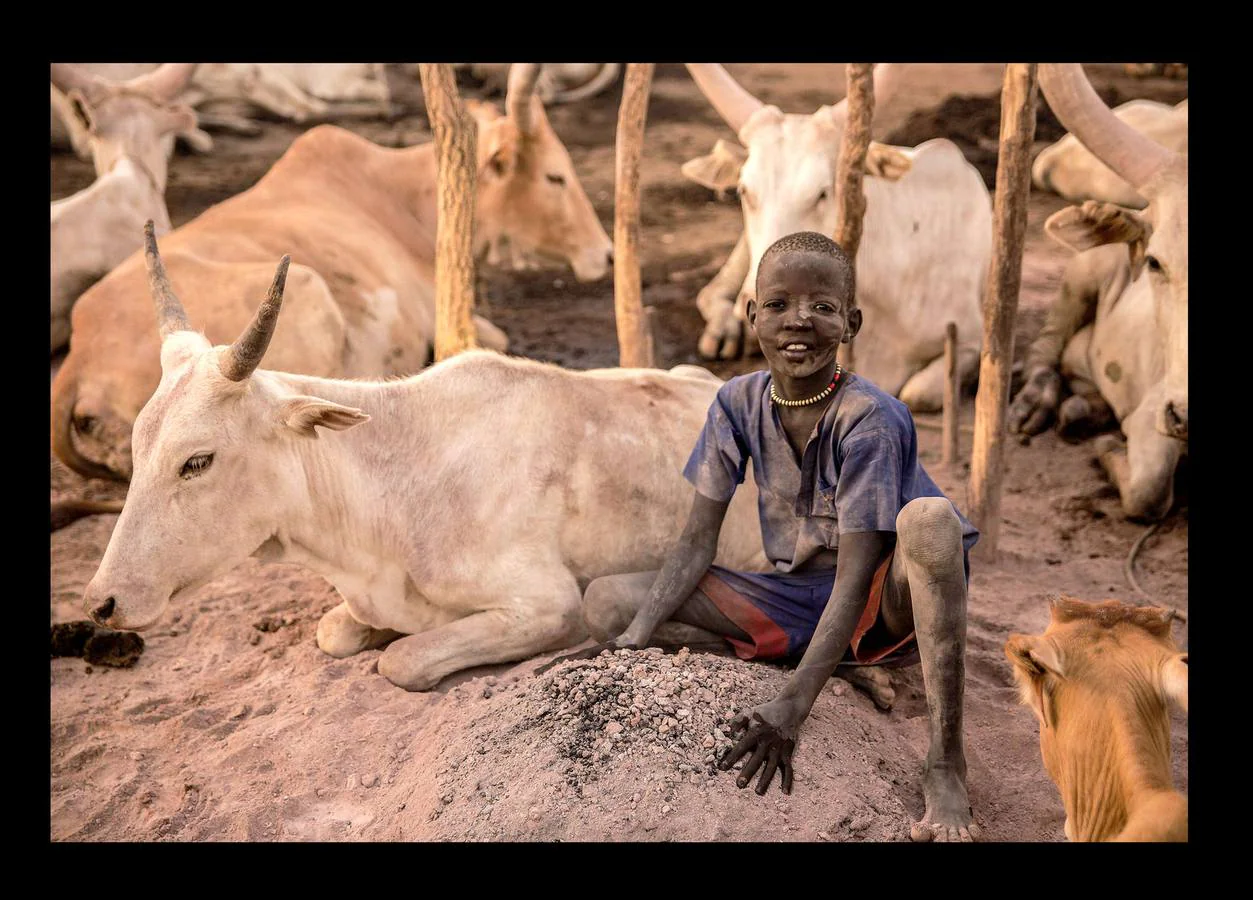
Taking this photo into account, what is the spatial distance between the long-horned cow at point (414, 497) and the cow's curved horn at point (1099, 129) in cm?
223

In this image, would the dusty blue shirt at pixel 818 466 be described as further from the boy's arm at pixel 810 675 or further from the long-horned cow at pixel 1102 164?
the long-horned cow at pixel 1102 164

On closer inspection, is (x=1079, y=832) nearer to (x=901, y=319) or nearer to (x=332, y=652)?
(x=332, y=652)

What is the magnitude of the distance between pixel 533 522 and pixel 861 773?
1485 millimetres

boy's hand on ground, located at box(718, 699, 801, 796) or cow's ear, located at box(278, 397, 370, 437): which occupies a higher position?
cow's ear, located at box(278, 397, 370, 437)

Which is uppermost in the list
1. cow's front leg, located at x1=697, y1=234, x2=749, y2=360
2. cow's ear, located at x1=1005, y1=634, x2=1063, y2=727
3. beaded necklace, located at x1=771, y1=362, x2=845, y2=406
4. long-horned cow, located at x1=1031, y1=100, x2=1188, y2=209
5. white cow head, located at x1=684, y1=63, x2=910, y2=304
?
long-horned cow, located at x1=1031, y1=100, x2=1188, y2=209

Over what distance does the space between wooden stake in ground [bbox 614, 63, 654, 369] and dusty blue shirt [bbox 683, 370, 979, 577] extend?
9.91 ft

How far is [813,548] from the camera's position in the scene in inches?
147

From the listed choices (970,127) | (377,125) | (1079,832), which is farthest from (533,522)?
(377,125)

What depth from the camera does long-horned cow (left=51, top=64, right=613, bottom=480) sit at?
239 inches

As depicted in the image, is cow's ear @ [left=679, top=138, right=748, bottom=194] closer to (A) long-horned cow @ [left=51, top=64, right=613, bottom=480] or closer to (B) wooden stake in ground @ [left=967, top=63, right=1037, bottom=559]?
(A) long-horned cow @ [left=51, top=64, right=613, bottom=480]

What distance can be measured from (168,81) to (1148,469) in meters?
7.63

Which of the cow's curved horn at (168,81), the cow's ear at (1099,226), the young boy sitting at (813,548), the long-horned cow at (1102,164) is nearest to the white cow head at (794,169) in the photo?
the cow's ear at (1099,226)

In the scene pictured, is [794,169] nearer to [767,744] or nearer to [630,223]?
[630,223]

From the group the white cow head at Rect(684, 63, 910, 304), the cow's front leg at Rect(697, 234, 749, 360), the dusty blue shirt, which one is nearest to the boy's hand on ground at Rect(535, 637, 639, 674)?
the dusty blue shirt
